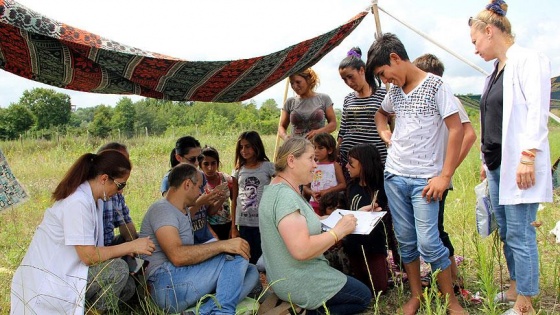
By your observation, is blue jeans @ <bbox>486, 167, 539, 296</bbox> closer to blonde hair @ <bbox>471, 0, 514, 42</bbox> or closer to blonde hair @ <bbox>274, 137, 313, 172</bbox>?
blonde hair @ <bbox>471, 0, 514, 42</bbox>

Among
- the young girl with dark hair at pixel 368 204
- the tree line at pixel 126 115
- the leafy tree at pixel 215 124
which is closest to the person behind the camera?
the young girl with dark hair at pixel 368 204

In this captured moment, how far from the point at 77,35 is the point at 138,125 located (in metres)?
25.9

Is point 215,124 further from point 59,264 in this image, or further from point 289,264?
point 289,264

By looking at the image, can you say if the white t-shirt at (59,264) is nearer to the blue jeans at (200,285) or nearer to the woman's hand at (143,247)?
the woman's hand at (143,247)

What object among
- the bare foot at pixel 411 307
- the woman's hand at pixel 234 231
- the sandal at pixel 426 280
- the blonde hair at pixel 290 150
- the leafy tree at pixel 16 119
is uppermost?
the leafy tree at pixel 16 119

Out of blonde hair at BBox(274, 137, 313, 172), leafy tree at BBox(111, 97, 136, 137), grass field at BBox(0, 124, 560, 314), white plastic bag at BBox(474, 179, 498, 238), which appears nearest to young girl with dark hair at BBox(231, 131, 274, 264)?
grass field at BBox(0, 124, 560, 314)

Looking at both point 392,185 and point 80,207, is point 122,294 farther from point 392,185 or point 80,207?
point 392,185

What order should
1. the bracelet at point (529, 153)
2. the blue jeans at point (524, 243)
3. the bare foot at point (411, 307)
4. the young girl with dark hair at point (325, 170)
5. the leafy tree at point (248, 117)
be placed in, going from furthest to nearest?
the leafy tree at point (248, 117) < the young girl with dark hair at point (325, 170) < the bare foot at point (411, 307) < the blue jeans at point (524, 243) < the bracelet at point (529, 153)

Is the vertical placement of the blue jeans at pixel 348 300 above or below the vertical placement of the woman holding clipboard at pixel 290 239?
below

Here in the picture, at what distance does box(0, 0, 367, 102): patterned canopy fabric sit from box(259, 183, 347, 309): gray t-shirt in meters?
1.05

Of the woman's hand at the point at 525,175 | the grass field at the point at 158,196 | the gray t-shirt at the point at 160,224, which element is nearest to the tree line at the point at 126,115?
the grass field at the point at 158,196

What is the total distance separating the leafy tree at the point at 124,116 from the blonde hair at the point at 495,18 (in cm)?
2817

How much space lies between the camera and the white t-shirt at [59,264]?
8.57 feet

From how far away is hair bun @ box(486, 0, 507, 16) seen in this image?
2.61m
